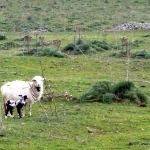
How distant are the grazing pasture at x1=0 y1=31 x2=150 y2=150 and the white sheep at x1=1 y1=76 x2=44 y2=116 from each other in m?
0.59

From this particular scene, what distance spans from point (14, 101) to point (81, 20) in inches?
1770

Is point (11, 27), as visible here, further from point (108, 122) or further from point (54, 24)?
point (108, 122)

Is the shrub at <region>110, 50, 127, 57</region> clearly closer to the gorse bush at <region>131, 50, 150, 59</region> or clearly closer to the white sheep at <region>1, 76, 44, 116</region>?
the gorse bush at <region>131, 50, 150, 59</region>

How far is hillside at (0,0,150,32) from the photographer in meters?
62.2

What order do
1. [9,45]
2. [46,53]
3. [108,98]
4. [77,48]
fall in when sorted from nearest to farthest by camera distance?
[108,98]
[46,53]
[77,48]
[9,45]

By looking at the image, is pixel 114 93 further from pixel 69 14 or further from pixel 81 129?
pixel 69 14

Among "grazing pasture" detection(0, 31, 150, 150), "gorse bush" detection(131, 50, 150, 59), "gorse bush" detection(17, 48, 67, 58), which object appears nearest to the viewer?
"grazing pasture" detection(0, 31, 150, 150)

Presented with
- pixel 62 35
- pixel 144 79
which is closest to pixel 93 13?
pixel 62 35

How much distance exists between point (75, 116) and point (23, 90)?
2133mm

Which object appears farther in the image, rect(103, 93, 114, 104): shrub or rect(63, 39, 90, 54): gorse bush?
rect(63, 39, 90, 54): gorse bush

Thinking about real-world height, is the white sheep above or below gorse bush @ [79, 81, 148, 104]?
above

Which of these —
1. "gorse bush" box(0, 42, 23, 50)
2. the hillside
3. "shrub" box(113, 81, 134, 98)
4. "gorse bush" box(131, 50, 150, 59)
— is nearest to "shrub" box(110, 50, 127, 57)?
"gorse bush" box(131, 50, 150, 59)

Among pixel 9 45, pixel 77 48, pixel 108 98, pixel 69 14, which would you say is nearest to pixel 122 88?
pixel 108 98

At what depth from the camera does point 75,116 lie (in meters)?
21.1
